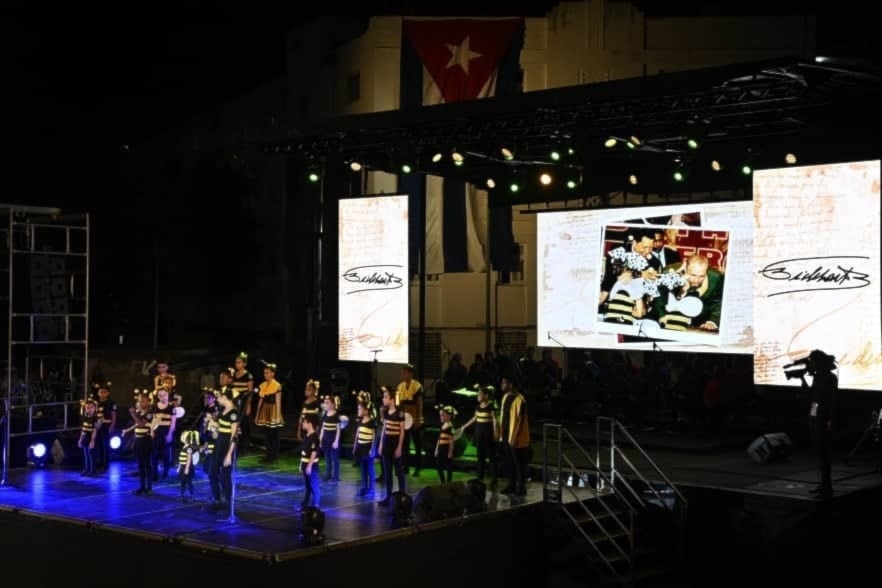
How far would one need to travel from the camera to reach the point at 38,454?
20.0 meters

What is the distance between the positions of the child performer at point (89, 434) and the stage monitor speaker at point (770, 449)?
11049 mm

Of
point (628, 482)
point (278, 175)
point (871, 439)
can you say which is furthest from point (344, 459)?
point (278, 175)

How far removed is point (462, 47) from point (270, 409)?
447 inches

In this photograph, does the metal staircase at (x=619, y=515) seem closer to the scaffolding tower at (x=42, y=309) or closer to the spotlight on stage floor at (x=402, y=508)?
the spotlight on stage floor at (x=402, y=508)

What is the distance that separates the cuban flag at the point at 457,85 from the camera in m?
26.9

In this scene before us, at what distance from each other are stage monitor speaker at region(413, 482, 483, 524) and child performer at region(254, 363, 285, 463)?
225 inches

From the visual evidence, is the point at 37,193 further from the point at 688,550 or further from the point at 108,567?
the point at 688,550

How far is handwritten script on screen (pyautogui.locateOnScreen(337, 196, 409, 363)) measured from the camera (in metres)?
21.1

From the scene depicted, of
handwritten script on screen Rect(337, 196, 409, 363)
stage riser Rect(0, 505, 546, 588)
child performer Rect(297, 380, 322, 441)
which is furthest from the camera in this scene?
handwritten script on screen Rect(337, 196, 409, 363)

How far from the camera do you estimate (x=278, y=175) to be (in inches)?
1446
